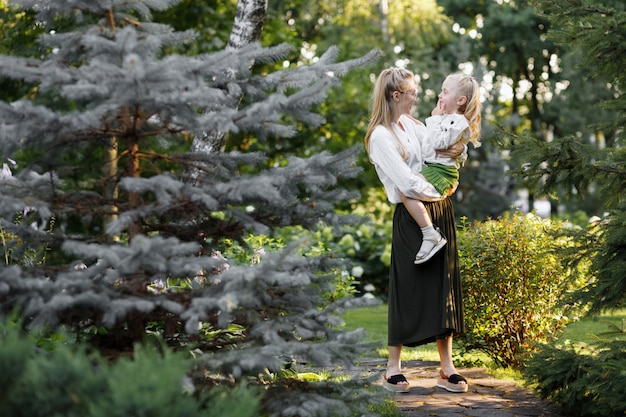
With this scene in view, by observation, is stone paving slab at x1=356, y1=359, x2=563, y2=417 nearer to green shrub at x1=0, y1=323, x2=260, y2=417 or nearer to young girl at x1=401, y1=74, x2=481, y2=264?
young girl at x1=401, y1=74, x2=481, y2=264

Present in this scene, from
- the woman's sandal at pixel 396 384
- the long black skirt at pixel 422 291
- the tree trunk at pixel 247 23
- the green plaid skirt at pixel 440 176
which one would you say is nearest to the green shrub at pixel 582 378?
the long black skirt at pixel 422 291

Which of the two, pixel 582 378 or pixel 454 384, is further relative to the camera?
pixel 454 384

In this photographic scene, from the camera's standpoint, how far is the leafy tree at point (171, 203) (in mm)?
3150

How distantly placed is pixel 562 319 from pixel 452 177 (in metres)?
1.91

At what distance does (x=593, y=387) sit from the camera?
4.28 metres

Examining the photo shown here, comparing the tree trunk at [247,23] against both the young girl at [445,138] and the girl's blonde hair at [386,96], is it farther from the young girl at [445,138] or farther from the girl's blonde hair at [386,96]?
the young girl at [445,138]

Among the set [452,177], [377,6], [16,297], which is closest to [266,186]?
[16,297]

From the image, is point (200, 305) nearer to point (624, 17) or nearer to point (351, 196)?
point (351, 196)

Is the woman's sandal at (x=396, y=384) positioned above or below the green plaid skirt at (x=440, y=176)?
below

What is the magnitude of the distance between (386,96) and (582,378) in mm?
2068

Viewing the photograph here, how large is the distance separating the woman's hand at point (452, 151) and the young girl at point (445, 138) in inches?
1.1

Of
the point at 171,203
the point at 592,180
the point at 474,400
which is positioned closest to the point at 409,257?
the point at 474,400

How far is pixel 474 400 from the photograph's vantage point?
16.6ft

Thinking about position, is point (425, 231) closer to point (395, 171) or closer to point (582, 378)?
point (395, 171)
